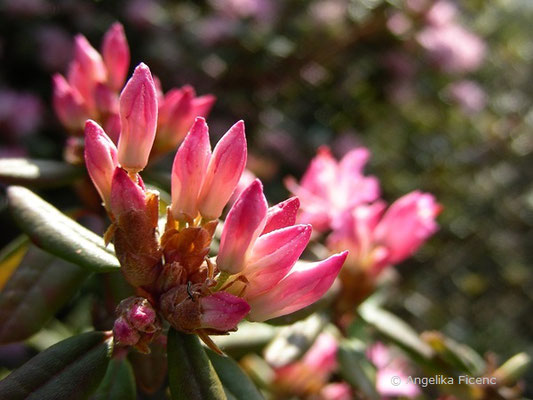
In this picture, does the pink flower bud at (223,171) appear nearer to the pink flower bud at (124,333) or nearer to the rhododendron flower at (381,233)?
the pink flower bud at (124,333)

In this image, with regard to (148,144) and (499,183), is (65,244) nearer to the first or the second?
(148,144)

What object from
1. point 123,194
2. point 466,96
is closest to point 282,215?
point 123,194

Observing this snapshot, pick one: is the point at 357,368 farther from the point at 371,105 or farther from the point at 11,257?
the point at 371,105

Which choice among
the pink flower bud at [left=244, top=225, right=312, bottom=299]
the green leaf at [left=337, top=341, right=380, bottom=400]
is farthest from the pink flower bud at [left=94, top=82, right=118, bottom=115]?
the green leaf at [left=337, top=341, right=380, bottom=400]

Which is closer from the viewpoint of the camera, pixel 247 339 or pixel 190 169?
pixel 190 169

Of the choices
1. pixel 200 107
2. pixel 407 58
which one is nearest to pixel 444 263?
pixel 407 58

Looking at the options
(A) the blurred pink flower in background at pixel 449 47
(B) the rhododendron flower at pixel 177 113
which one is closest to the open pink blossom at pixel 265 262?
(B) the rhododendron flower at pixel 177 113
